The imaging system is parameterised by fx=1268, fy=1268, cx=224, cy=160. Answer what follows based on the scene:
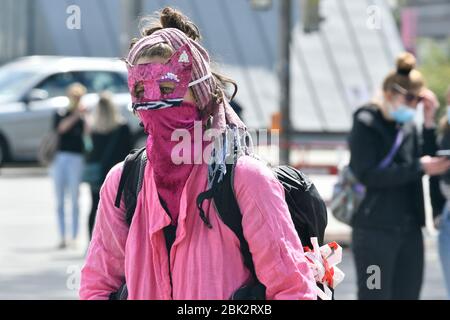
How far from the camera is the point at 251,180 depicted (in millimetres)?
3143

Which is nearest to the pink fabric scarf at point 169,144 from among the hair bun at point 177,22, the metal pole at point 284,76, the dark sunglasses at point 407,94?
the hair bun at point 177,22

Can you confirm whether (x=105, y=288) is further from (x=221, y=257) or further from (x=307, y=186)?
(x=307, y=186)

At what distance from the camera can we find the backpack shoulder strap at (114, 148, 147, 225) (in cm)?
332

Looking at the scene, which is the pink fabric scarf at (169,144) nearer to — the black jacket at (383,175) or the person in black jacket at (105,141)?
the black jacket at (383,175)

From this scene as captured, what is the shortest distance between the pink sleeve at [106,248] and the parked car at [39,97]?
1757cm

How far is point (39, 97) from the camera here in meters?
21.5

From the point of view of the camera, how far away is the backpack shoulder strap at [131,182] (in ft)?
10.9

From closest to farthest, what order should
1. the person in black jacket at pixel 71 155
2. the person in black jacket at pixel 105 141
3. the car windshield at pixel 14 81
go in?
the person in black jacket at pixel 105 141, the person in black jacket at pixel 71 155, the car windshield at pixel 14 81

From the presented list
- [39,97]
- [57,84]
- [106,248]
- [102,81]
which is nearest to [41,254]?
[106,248]

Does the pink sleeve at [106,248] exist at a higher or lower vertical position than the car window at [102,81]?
lower

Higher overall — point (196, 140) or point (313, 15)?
point (313, 15)

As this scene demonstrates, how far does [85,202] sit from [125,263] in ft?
45.2

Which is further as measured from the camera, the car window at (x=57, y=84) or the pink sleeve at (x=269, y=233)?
the car window at (x=57, y=84)

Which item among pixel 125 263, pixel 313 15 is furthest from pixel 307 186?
pixel 313 15
